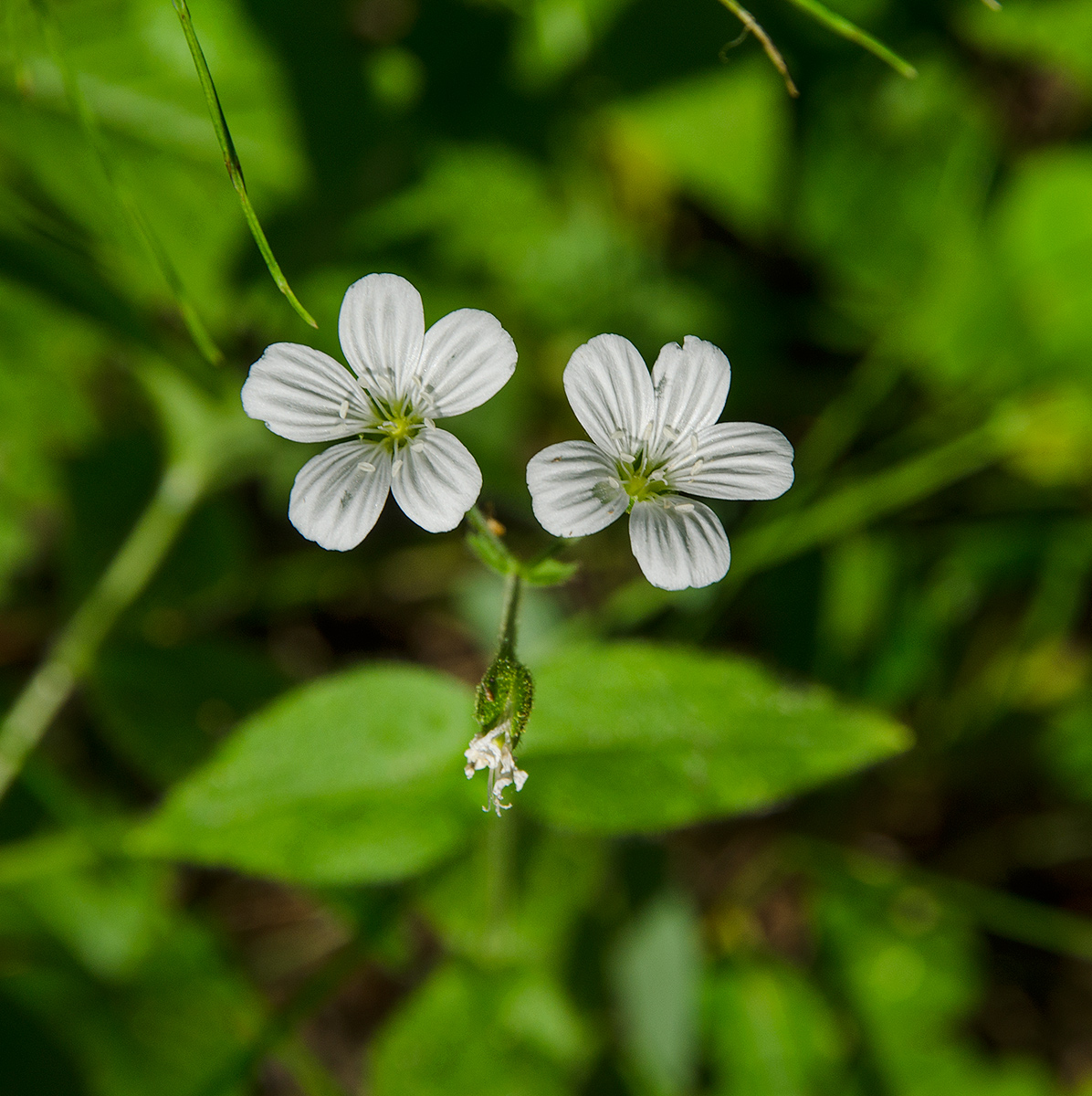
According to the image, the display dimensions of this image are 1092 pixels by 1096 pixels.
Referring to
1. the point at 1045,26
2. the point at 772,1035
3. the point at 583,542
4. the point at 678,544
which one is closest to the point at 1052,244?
the point at 1045,26

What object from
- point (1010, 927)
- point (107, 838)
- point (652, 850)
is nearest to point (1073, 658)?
point (1010, 927)

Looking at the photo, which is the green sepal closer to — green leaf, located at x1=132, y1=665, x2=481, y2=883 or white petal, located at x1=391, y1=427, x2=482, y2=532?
white petal, located at x1=391, y1=427, x2=482, y2=532

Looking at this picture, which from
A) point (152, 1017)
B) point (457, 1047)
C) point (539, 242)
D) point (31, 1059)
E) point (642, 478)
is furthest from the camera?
point (539, 242)

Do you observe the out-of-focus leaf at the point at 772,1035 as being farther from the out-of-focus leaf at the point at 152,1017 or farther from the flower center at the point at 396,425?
the flower center at the point at 396,425

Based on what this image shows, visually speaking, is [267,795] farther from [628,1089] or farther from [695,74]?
[695,74]

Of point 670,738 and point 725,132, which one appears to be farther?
point 725,132

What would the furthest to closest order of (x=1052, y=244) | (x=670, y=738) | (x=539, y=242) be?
(x=1052, y=244)
(x=539, y=242)
(x=670, y=738)

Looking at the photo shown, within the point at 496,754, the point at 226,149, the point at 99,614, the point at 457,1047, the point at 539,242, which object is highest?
the point at 539,242

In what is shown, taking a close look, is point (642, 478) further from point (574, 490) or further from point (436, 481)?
point (436, 481)
